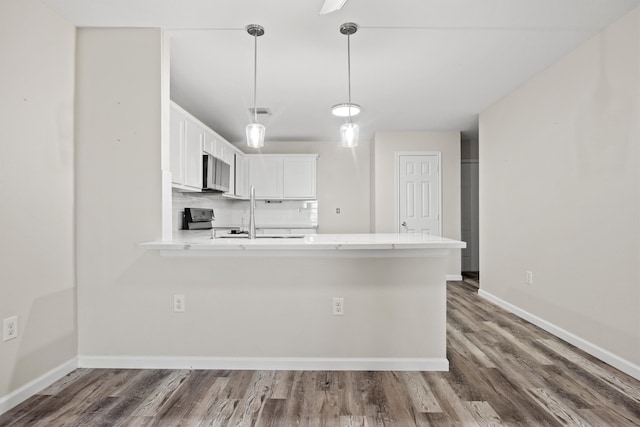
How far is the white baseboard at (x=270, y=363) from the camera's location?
7.32ft

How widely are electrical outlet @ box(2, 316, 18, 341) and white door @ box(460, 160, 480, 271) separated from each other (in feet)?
18.7

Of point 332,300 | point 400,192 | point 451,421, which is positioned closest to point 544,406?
point 451,421

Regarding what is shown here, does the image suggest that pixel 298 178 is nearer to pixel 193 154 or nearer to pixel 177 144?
pixel 193 154

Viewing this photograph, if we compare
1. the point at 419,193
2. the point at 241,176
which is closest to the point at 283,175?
the point at 241,176

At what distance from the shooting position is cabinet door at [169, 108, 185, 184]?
2.69 meters

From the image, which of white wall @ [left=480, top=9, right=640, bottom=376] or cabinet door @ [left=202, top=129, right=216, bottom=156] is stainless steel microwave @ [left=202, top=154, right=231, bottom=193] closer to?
cabinet door @ [left=202, top=129, right=216, bottom=156]

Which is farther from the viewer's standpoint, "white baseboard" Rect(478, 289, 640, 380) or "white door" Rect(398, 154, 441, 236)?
"white door" Rect(398, 154, 441, 236)

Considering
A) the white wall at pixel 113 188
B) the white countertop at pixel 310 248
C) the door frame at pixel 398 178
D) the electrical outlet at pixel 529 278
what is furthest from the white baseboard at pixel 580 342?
the white wall at pixel 113 188

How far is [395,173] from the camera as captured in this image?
5.17 m

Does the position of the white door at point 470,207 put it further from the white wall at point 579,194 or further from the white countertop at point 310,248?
the white countertop at point 310,248

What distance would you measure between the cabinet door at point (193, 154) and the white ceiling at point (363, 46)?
1.48ft

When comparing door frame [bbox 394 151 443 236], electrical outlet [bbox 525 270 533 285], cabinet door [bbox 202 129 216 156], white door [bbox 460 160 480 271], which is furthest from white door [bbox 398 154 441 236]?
cabinet door [bbox 202 129 216 156]

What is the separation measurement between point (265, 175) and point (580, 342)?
14.1 feet

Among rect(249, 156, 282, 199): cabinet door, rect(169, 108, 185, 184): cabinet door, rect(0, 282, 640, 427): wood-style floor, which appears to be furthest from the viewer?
rect(249, 156, 282, 199): cabinet door
